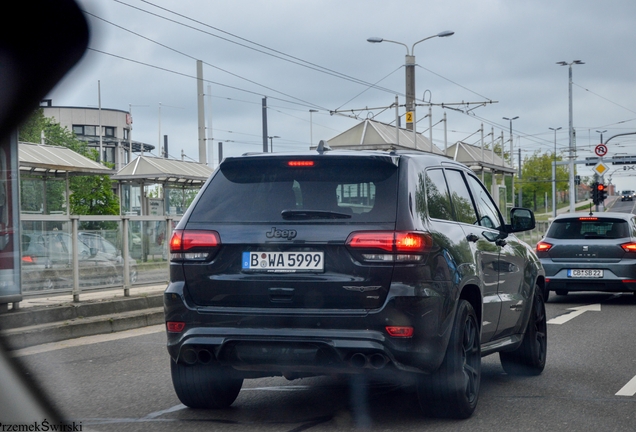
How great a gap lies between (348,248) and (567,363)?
13.1 feet

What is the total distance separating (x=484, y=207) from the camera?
741cm

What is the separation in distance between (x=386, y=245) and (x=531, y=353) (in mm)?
2988

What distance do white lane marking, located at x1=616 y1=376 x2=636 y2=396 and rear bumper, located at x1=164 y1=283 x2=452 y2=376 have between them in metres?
2.13

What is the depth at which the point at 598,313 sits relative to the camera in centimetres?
1352

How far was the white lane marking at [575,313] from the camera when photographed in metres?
12.4

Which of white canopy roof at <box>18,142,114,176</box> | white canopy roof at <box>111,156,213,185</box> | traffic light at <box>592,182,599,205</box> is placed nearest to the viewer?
white canopy roof at <box>18,142,114,176</box>

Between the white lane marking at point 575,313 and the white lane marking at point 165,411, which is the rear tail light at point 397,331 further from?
the white lane marking at point 575,313

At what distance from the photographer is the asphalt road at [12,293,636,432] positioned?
18.9 ft

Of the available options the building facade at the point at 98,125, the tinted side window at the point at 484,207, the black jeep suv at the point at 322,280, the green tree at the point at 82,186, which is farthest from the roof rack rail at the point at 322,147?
the building facade at the point at 98,125

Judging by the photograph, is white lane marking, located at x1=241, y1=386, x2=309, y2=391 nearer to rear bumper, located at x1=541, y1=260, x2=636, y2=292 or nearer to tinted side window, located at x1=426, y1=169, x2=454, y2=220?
tinted side window, located at x1=426, y1=169, x2=454, y2=220

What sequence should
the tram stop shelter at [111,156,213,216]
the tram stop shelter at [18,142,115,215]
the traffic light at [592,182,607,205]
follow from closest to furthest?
1. the tram stop shelter at [18,142,115,215]
2. the tram stop shelter at [111,156,213,216]
3. the traffic light at [592,182,607,205]

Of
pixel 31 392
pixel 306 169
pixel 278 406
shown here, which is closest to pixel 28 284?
pixel 278 406

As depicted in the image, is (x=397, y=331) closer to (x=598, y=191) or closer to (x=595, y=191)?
(x=598, y=191)

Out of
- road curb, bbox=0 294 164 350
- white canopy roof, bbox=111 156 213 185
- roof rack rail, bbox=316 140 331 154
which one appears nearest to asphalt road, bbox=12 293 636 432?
road curb, bbox=0 294 164 350
